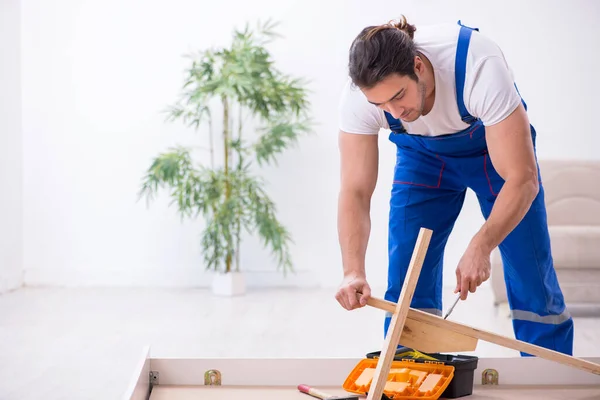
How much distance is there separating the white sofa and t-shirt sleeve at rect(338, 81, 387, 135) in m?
2.08

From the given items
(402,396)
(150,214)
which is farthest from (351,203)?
(150,214)

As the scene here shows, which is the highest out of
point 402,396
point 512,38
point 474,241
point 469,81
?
point 512,38

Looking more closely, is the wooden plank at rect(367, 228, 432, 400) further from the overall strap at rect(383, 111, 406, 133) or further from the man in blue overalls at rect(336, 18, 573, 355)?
the overall strap at rect(383, 111, 406, 133)

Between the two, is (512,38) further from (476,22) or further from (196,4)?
(196,4)

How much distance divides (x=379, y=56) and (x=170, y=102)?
3.67 meters

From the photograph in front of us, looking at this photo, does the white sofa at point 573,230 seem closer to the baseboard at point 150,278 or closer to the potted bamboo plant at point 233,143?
the potted bamboo plant at point 233,143

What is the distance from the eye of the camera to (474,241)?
161 cm

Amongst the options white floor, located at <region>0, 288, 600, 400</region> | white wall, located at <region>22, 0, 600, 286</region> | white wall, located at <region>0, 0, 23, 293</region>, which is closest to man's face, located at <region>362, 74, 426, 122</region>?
white floor, located at <region>0, 288, 600, 400</region>

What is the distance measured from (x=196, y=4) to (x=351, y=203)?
11.7 feet

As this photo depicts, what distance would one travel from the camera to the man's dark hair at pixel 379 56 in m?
1.59

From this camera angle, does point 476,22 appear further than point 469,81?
Yes

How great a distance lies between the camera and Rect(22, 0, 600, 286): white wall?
5.09 metres

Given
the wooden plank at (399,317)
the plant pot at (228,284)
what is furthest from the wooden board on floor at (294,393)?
the plant pot at (228,284)

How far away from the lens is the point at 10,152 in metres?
4.95
